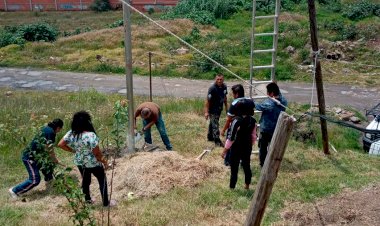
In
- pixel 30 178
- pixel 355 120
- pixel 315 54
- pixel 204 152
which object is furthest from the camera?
pixel 355 120

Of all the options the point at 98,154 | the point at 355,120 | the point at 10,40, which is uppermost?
the point at 10,40

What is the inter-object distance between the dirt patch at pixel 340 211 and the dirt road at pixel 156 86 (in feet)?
26.3

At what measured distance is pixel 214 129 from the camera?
8.88 meters

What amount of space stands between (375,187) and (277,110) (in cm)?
176

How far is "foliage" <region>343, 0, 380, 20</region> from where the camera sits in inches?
926

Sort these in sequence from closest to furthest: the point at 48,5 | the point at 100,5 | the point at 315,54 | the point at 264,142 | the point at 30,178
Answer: the point at 30,178 → the point at 264,142 → the point at 315,54 → the point at 100,5 → the point at 48,5

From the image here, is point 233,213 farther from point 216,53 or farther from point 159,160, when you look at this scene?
point 216,53

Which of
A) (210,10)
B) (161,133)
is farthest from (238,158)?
(210,10)

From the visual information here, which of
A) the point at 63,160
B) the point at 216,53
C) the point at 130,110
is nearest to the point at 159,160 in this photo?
the point at 130,110

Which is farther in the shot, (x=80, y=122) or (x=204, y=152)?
(x=204, y=152)

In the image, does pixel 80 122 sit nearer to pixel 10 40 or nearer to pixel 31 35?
pixel 10 40

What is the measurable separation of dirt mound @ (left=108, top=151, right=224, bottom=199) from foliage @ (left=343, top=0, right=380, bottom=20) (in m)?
18.6

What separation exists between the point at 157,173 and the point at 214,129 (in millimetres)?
2133

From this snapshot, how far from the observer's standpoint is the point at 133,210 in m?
6.17
